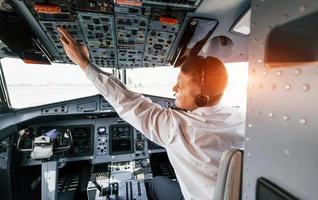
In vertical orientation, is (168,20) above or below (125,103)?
above

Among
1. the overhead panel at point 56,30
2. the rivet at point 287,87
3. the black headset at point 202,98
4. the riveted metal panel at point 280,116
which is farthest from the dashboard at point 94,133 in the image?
the rivet at point 287,87

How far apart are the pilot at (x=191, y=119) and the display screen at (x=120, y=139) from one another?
2.18 metres

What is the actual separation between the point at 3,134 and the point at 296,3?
302 centimetres

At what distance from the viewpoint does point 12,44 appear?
1995 mm

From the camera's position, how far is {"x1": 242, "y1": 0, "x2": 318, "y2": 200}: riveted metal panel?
45cm

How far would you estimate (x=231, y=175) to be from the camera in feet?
2.72

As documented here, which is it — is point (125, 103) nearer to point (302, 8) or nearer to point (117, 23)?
point (117, 23)

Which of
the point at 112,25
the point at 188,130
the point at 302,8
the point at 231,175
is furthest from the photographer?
the point at 112,25

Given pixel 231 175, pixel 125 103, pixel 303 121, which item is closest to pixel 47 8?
pixel 125 103

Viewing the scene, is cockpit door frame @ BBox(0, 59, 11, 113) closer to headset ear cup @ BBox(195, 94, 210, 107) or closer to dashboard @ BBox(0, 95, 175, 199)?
dashboard @ BBox(0, 95, 175, 199)

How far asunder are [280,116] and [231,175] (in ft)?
1.23

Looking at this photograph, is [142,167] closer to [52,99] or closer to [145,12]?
[52,99]

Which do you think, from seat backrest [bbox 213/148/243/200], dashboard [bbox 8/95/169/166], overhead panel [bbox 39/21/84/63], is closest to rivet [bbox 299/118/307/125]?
seat backrest [bbox 213/148/243/200]

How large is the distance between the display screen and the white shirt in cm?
218
